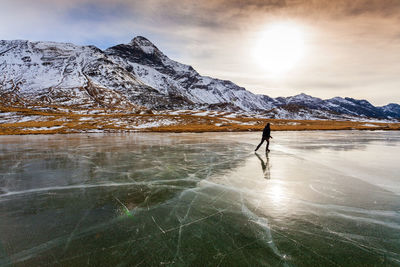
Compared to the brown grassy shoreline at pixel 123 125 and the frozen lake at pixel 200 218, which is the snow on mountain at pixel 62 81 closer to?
the brown grassy shoreline at pixel 123 125

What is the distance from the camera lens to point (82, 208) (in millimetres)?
5449

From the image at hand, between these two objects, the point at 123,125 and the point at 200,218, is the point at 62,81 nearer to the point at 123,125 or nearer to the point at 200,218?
the point at 123,125

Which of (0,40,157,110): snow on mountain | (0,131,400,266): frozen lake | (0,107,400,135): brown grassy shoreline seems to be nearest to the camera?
(0,131,400,266): frozen lake

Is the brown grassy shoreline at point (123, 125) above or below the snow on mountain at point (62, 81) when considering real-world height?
below

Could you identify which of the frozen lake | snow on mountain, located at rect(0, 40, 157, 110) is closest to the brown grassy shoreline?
the frozen lake

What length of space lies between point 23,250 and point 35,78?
662 feet

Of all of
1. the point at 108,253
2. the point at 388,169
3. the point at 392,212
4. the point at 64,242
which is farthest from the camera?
the point at 388,169

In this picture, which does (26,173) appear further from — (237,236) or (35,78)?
(35,78)

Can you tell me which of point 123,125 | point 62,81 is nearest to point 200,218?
point 123,125

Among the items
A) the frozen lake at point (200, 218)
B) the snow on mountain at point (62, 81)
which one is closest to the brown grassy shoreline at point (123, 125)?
the frozen lake at point (200, 218)

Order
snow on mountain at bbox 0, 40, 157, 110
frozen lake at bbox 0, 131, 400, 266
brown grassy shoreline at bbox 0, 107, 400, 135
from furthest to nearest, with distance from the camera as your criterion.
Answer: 1. snow on mountain at bbox 0, 40, 157, 110
2. brown grassy shoreline at bbox 0, 107, 400, 135
3. frozen lake at bbox 0, 131, 400, 266

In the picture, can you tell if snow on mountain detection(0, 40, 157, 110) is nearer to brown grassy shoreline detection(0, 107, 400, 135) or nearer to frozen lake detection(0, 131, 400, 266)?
brown grassy shoreline detection(0, 107, 400, 135)

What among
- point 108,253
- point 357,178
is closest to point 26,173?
point 108,253

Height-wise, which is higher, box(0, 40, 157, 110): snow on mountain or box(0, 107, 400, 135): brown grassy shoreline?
box(0, 40, 157, 110): snow on mountain
